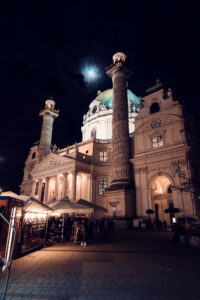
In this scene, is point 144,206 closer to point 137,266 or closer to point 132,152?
point 132,152

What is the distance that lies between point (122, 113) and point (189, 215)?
58.9 feet

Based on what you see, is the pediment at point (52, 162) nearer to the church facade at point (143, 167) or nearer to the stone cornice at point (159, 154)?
the church facade at point (143, 167)

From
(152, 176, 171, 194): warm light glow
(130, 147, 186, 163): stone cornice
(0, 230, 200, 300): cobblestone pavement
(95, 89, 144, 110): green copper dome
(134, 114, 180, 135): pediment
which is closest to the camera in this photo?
(0, 230, 200, 300): cobblestone pavement

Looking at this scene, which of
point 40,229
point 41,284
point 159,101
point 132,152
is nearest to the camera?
point 41,284

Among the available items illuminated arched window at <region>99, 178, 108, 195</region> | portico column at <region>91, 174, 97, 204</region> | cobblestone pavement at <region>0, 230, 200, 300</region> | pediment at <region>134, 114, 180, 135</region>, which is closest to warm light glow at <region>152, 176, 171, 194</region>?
pediment at <region>134, 114, 180, 135</region>

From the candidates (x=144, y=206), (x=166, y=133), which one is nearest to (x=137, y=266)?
(x=144, y=206)

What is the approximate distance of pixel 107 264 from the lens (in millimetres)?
7328

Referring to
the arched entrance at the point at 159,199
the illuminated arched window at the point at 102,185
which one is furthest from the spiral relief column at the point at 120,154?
the illuminated arched window at the point at 102,185

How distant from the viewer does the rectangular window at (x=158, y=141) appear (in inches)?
1161

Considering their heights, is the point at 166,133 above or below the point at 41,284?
above

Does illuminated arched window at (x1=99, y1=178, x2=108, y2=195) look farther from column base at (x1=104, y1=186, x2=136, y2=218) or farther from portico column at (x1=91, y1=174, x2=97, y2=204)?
column base at (x1=104, y1=186, x2=136, y2=218)

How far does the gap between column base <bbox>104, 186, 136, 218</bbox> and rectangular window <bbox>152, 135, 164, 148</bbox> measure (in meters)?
8.04

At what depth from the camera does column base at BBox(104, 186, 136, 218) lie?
87.1 feet

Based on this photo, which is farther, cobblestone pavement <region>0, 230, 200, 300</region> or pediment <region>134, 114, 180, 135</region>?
pediment <region>134, 114, 180, 135</region>
